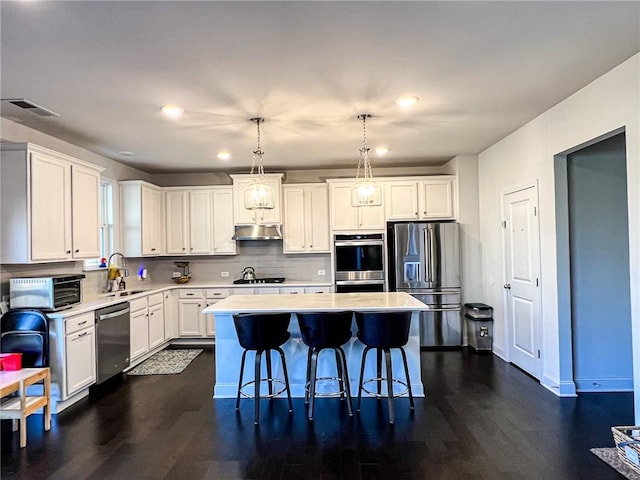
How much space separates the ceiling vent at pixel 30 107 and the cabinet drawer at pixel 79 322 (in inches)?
72.5

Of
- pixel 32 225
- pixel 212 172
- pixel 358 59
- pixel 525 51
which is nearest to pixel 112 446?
pixel 32 225

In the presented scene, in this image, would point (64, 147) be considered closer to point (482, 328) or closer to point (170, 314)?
point (170, 314)

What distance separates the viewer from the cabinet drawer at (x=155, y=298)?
532 cm

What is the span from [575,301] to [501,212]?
144 cm

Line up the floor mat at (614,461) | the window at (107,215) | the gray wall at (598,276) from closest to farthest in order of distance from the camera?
the floor mat at (614,461)
the gray wall at (598,276)
the window at (107,215)

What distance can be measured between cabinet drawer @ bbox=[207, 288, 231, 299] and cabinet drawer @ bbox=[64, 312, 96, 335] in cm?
206

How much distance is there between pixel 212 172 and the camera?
668 cm

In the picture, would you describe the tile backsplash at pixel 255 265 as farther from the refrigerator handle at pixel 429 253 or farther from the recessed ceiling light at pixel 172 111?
A: the recessed ceiling light at pixel 172 111

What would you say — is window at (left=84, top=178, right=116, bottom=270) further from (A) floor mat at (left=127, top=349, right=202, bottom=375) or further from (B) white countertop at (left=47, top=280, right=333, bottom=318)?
(A) floor mat at (left=127, top=349, right=202, bottom=375)

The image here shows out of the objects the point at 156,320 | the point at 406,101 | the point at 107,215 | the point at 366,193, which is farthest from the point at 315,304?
the point at 107,215

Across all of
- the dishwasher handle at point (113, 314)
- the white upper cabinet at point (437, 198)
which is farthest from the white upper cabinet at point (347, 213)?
the dishwasher handle at point (113, 314)

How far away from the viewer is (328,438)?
3018 mm

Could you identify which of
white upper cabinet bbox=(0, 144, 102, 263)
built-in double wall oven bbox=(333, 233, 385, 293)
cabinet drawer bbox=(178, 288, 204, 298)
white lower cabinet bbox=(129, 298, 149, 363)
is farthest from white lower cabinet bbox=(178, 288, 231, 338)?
white upper cabinet bbox=(0, 144, 102, 263)

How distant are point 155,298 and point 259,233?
172 cm
